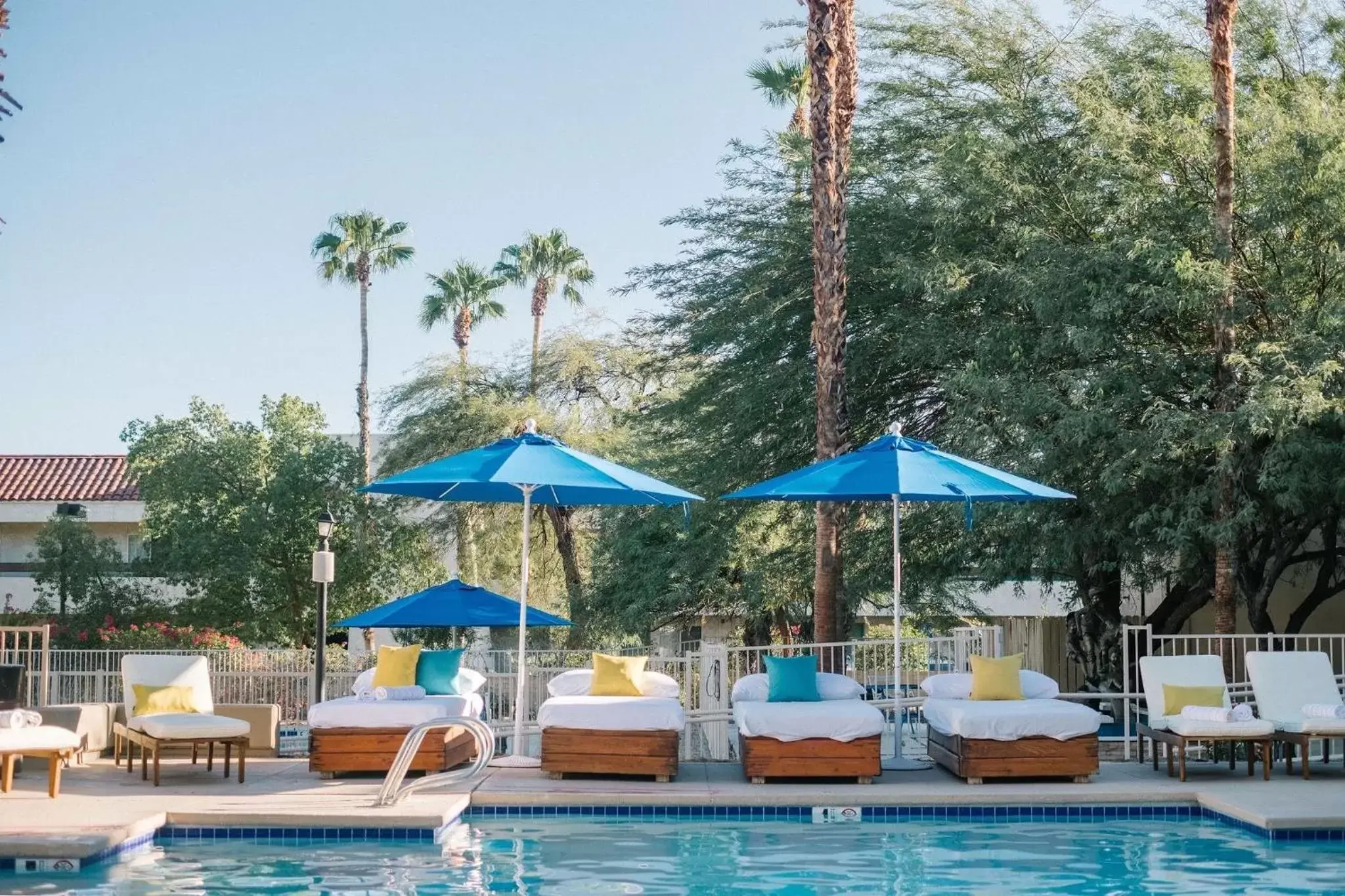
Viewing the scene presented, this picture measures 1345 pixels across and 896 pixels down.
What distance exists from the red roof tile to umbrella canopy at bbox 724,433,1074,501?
2855 cm

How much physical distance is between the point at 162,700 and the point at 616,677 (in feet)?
11.0

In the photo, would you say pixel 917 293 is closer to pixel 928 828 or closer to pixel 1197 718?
pixel 1197 718

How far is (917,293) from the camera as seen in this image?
18.2 metres

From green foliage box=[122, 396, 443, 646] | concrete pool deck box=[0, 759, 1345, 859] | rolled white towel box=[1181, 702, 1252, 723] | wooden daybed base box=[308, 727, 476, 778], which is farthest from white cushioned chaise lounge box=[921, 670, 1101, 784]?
green foliage box=[122, 396, 443, 646]

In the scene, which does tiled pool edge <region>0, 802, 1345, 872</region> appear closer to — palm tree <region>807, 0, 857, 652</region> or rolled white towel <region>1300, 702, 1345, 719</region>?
rolled white towel <region>1300, 702, 1345, 719</region>

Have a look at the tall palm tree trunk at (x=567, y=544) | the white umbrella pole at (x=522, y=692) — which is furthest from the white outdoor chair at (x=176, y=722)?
the tall palm tree trunk at (x=567, y=544)

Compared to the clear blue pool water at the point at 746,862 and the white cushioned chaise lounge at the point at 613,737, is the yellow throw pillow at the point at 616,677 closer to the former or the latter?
the white cushioned chaise lounge at the point at 613,737

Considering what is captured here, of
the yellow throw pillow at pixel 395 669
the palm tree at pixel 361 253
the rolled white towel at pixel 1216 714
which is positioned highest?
the palm tree at pixel 361 253

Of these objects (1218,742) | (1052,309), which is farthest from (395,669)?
(1052,309)

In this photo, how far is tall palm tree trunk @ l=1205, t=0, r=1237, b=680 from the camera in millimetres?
14312

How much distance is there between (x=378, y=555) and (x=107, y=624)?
16.0ft

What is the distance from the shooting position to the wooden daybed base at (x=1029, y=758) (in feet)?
34.6

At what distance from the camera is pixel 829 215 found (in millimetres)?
14469

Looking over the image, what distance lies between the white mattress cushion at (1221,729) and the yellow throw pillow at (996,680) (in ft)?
3.96
